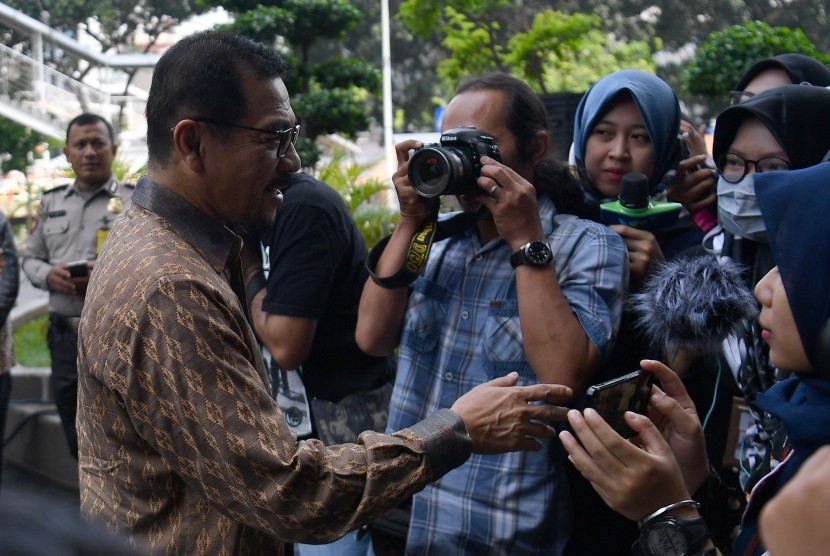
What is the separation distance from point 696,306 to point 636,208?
353 millimetres

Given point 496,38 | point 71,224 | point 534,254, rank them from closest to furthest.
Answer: point 534,254
point 71,224
point 496,38

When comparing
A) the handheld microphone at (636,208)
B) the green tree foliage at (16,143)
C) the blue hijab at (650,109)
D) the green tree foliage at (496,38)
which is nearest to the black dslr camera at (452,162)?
the handheld microphone at (636,208)

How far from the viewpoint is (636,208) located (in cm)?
244

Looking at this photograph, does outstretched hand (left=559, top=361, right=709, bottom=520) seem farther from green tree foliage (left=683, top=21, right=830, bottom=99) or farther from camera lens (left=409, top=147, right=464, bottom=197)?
green tree foliage (left=683, top=21, right=830, bottom=99)

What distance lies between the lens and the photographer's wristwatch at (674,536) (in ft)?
5.63

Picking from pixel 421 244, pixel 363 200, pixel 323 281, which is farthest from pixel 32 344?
pixel 421 244

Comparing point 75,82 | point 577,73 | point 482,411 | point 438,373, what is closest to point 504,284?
point 438,373

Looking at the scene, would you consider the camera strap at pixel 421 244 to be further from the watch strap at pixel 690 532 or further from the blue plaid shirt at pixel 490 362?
the watch strap at pixel 690 532

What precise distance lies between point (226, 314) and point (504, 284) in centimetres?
82

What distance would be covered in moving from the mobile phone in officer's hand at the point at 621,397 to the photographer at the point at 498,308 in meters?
0.23

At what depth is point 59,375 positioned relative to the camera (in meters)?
4.89

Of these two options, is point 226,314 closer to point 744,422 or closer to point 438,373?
point 438,373

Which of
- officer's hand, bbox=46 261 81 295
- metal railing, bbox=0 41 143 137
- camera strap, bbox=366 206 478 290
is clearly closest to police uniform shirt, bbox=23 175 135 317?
officer's hand, bbox=46 261 81 295

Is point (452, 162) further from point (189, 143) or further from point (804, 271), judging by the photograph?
point (804, 271)
